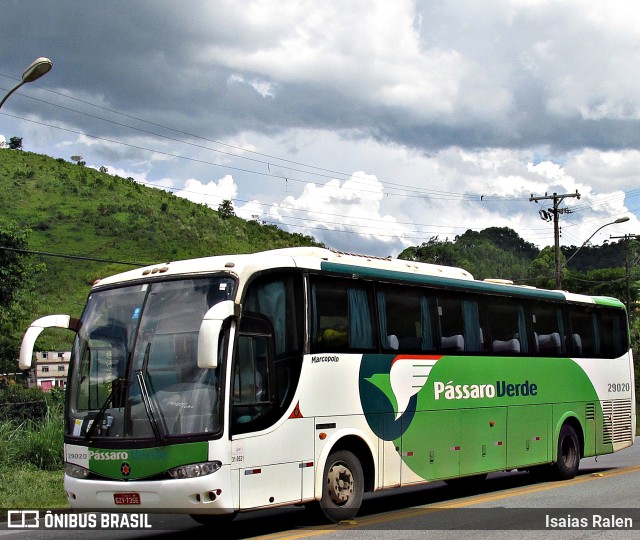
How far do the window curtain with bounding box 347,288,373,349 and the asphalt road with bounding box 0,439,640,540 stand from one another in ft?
7.49

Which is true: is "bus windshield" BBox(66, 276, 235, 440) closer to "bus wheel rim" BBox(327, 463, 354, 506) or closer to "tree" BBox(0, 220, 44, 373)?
"bus wheel rim" BBox(327, 463, 354, 506)

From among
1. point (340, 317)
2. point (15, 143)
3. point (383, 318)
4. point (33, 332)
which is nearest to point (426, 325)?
point (383, 318)

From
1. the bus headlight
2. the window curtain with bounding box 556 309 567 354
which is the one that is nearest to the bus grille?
the window curtain with bounding box 556 309 567 354

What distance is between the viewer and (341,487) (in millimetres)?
12031

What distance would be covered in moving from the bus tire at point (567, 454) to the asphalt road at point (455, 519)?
1.02 metres

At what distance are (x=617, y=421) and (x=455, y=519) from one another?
8.74m

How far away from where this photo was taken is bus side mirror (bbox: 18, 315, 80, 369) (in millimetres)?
10969

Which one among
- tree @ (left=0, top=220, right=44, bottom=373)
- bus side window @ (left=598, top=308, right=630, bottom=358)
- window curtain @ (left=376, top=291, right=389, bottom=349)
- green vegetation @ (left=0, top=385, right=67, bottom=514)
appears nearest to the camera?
window curtain @ (left=376, top=291, right=389, bottom=349)

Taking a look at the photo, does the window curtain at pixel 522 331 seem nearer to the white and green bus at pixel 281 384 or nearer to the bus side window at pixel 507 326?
the bus side window at pixel 507 326

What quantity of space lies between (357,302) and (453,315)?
2553 mm

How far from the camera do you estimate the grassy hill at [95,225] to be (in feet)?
306

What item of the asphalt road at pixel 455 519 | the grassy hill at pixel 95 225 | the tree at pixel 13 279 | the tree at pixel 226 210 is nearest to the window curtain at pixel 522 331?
the asphalt road at pixel 455 519

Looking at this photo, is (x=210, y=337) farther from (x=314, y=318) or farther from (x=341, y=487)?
(x=341, y=487)

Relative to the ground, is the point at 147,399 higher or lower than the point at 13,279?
lower
